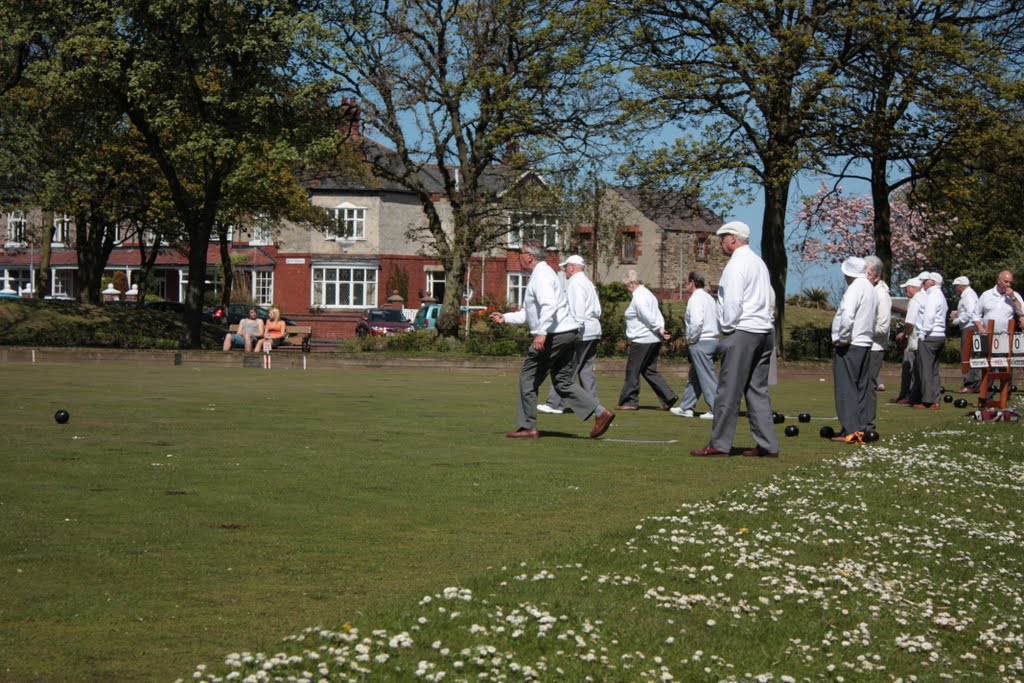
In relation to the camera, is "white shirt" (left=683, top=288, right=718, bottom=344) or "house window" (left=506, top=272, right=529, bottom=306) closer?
"white shirt" (left=683, top=288, right=718, bottom=344)

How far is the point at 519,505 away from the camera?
8.17 m

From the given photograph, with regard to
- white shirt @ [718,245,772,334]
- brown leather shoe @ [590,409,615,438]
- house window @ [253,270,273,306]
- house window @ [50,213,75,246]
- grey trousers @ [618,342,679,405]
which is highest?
house window @ [50,213,75,246]

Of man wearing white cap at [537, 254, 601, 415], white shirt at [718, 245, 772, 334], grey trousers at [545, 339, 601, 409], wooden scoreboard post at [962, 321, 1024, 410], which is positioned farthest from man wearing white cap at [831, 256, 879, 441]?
wooden scoreboard post at [962, 321, 1024, 410]

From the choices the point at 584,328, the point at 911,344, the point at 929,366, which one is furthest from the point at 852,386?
the point at 911,344

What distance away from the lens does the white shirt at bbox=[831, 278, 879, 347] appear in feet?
43.6

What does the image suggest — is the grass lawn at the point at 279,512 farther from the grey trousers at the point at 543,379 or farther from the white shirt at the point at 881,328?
the white shirt at the point at 881,328

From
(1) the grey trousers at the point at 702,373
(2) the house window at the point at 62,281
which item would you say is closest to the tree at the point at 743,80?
(1) the grey trousers at the point at 702,373

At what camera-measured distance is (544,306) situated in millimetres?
12586

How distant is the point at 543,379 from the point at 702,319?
442 cm

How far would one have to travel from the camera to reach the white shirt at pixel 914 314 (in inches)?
777

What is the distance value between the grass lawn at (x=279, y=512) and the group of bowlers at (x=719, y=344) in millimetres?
397

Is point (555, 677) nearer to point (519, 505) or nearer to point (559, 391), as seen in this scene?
point (519, 505)

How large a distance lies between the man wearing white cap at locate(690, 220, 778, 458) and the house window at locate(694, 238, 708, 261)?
234 ft

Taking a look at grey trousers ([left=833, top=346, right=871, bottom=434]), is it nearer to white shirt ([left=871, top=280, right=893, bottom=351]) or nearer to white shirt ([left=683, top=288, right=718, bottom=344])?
Result: white shirt ([left=871, top=280, right=893, bottom=351])
